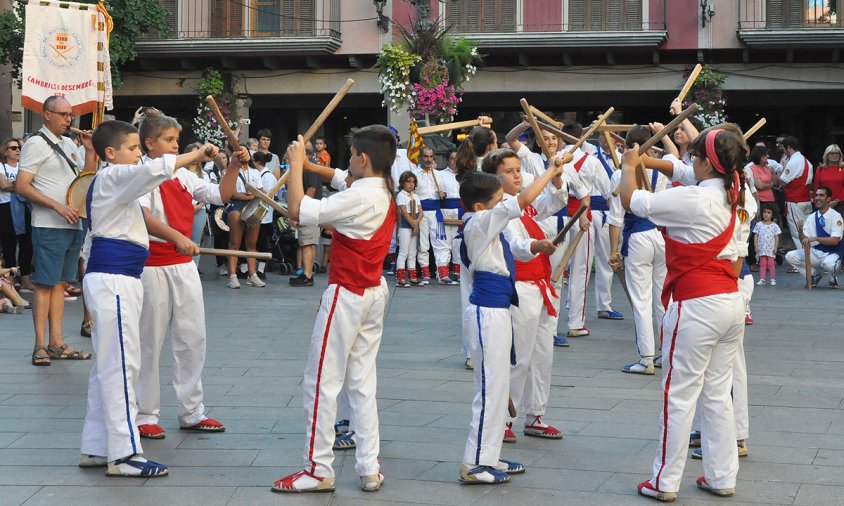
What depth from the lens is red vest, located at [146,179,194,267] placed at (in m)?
6.66

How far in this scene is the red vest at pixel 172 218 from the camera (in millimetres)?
6664

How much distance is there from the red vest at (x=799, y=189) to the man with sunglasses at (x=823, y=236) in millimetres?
1782

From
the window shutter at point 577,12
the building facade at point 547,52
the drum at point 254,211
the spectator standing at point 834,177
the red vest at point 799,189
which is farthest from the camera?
the window shutter at point 577,12

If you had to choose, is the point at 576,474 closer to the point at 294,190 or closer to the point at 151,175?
the point at 294,190

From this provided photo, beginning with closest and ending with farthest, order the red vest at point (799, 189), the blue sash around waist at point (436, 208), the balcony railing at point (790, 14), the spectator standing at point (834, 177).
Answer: the blue sash around waist at point (436, 208) < the spectator standing at point (834, 177) < the red vest at point (799, 189) < the balcony railing at point (790, 14)

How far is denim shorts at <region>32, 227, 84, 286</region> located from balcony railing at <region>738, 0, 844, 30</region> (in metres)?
17.2

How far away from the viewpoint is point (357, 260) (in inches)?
226

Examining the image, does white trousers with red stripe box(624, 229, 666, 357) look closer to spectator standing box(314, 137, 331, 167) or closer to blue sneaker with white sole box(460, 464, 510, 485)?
blue sneaker with white sole box(460, 464, 510, 485)

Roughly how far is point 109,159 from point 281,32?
18681 mm

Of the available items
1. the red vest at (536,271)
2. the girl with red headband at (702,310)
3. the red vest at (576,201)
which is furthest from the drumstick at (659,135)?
the red vest at (576,201)

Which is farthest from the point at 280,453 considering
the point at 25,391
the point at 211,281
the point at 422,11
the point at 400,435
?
the point at 422,11

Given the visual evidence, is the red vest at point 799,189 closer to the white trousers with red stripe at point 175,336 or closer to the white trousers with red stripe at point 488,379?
the white trousers with red stripe at point 488,379

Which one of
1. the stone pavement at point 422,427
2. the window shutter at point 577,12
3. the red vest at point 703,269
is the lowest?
the stone pavement at point 422,427

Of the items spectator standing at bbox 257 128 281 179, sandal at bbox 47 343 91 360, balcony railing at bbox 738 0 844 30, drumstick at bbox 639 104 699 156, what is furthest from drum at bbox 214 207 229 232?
balcony railing at bbox 738 0 844 30
